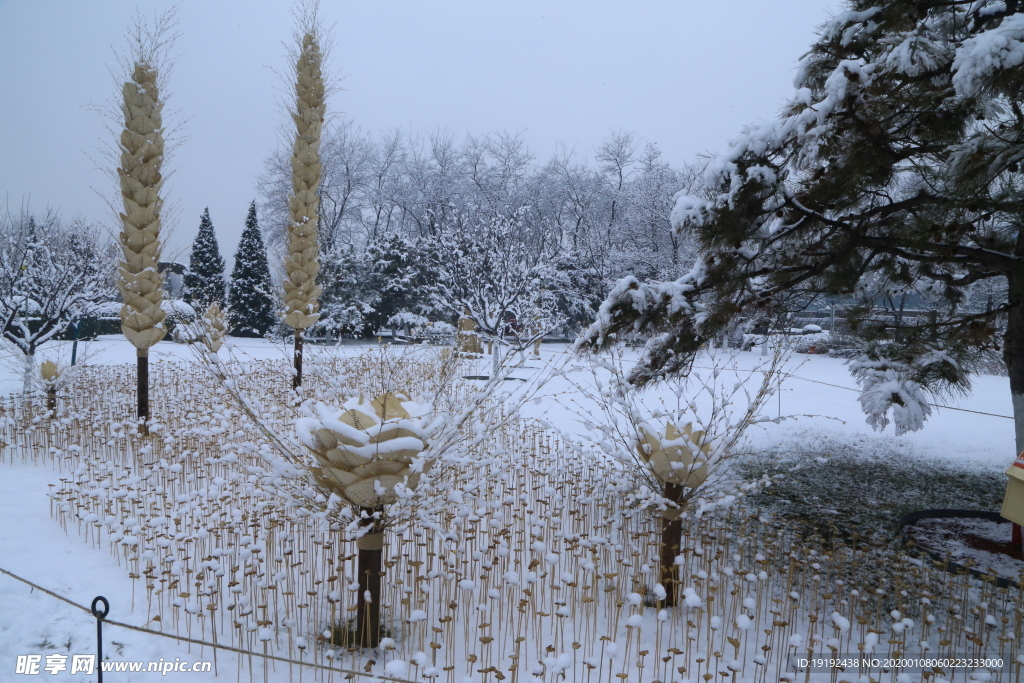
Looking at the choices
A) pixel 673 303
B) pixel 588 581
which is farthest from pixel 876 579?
pixel 673 303

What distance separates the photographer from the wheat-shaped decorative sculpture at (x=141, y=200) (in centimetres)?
562

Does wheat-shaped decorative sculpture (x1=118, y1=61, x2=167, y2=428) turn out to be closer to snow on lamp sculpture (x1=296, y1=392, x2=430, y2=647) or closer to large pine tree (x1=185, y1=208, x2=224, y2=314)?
snow on lamp sculpture (x1=296, y1=392, x2=430, y2=647)

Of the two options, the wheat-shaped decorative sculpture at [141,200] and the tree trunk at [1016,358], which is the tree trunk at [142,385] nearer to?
the wheat-shaped decorative sculpture at [141,200]

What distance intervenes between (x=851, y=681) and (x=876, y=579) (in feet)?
3.39

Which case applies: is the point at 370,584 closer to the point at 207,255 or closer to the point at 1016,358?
the point at 1016,358

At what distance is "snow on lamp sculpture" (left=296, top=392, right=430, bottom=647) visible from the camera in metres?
2.23

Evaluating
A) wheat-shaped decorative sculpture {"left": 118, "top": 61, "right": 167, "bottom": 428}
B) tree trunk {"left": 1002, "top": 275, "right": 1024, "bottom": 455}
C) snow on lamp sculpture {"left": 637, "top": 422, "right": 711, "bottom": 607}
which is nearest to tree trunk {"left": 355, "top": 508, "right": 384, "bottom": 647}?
snow on lamp sculpture {"left": 637, "top": 422, "right": 711, "bottom": 607}

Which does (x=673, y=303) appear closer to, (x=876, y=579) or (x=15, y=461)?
(x=876, y=579)

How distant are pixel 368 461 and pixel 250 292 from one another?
22.9 meters

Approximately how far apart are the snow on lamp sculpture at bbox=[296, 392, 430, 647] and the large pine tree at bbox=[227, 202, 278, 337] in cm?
2201

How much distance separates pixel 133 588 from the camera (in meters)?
2.72

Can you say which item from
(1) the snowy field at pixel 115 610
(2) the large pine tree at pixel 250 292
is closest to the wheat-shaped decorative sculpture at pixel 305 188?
(1) the snowy field at pixel 115 610

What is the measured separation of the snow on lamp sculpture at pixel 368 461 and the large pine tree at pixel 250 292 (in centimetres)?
2201

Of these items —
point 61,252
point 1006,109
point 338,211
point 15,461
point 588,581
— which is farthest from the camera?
point 338,211
